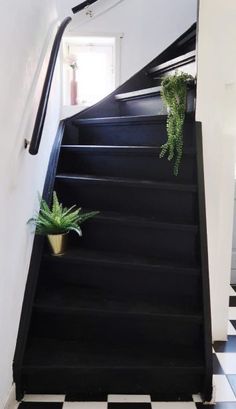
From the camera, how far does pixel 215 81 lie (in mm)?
2051

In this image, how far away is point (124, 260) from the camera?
6.54 ft

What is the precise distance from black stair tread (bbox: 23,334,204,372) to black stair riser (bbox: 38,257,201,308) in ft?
0.85

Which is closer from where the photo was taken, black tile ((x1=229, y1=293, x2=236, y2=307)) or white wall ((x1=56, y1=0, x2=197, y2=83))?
black tile ((x1=229, y1=293, x2=236, y2=307))

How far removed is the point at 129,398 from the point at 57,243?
2.87 feet

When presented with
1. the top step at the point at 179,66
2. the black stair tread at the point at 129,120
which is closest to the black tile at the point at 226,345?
the black stair tread at the point at 129,120

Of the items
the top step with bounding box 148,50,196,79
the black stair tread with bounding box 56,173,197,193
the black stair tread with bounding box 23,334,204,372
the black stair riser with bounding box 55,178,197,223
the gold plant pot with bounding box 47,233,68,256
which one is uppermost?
the top step with bounding box 148,50,196,79

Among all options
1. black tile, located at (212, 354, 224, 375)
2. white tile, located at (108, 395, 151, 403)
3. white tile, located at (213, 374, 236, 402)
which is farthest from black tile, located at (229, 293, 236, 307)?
white tile, located at (108, 395, 151, 403)

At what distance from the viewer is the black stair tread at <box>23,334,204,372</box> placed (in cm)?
174

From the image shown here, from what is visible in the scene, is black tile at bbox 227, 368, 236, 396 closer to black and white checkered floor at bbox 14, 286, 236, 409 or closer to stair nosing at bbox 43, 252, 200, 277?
black and white checkered floor at bbox 14, 286, 236, 409

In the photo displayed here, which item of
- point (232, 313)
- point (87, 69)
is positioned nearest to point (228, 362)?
point (232, 313)

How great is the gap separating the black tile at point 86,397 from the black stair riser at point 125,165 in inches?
48.9

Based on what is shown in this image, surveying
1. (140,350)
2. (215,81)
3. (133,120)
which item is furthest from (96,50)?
(140,350)

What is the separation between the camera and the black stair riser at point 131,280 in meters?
1.97

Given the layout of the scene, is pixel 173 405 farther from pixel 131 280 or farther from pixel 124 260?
pixel 124 260
